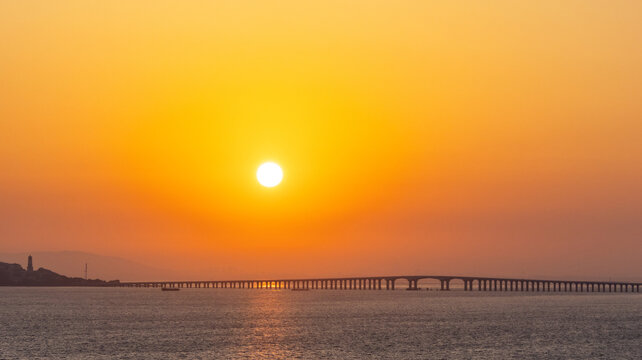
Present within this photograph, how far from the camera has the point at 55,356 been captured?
3415 inches

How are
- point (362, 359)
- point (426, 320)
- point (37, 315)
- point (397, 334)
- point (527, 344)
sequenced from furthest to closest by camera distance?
point (37, 315) < point (426, 320) < point (397, 334) < point (527, 344) < point (362, 359)

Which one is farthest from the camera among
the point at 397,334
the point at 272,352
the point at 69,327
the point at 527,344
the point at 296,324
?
the point at 296,324

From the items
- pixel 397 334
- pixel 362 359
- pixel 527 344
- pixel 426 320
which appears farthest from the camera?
pixel 426 320

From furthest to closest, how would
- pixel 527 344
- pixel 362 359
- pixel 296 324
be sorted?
pixel 296 324
pixel 527 344
pixel 362 359

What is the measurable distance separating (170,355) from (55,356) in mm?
10997

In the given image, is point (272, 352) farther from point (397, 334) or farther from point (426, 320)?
point (426, 320)

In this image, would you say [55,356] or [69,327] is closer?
[55,356]

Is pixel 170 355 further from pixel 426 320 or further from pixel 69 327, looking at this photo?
pixel 426 320

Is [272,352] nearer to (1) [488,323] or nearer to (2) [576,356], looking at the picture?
(2) [576,356]

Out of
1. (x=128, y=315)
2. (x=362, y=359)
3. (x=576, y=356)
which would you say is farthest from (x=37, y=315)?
(x=576, y=356)

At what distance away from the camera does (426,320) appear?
5930 inches

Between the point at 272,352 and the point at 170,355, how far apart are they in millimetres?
10725

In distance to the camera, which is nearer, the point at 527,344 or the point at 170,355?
the point at 170,355

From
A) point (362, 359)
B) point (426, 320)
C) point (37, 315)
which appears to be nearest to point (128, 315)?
point (37, 315)
